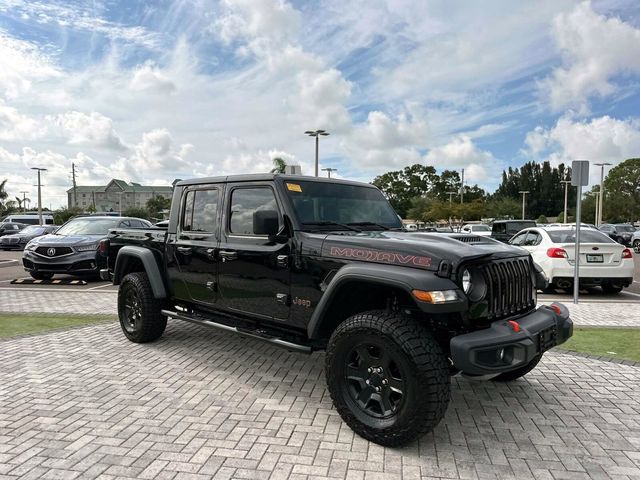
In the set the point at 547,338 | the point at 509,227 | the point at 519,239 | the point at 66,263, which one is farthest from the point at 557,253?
the point at 66,263

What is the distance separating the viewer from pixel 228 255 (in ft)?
14.6

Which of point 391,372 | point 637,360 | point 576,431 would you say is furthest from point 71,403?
point 637,360

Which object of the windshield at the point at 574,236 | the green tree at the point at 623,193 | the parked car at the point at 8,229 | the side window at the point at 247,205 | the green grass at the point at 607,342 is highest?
the green tree at the point at 623,193

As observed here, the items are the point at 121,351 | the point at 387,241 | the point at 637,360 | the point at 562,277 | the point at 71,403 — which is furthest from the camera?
the point at 562,277

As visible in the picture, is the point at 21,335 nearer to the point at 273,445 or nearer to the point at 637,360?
the point at 273,445

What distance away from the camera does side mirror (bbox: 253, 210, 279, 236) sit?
378cm

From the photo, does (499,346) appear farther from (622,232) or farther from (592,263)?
(622,232)

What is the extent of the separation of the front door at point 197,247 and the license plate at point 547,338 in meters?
2.93

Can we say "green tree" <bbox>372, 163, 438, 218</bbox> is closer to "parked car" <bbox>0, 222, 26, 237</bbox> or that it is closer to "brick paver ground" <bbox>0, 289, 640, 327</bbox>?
"parked car" <bbox>0, 222, 26, 237</bbox>

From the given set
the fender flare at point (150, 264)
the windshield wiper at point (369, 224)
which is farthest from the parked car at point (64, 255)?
the windshield wiper at point (369, 224)

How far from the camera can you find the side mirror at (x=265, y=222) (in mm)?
3777

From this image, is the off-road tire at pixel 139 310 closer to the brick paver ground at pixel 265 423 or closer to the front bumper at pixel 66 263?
the brick paver ground at pixel 265 423

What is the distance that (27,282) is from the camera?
1131 cm

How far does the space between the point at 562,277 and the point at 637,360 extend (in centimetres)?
460
